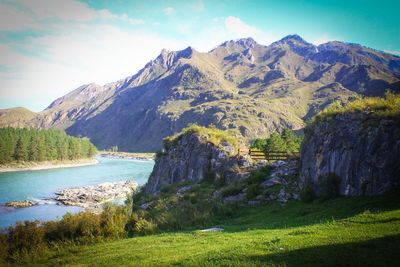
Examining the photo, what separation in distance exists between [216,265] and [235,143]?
96.7 feet

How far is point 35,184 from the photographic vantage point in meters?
84.6

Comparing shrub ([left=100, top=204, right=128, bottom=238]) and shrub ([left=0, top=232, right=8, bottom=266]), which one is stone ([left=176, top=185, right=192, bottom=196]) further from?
shrub ([left=0, top=232, right=8, bottom=266])

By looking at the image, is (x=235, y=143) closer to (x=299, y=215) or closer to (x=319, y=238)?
(x=299, y=215)

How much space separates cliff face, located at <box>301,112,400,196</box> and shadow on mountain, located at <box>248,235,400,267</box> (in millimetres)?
6777

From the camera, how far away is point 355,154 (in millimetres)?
18984

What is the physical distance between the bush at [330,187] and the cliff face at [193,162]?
505 inches

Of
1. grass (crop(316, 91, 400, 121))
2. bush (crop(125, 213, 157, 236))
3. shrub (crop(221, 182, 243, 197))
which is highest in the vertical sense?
grass (crop(316, 91, 400, 121))

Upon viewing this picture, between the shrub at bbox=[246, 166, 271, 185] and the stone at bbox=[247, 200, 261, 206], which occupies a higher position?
the shrub at bbox=[246, 166, 271, 185]

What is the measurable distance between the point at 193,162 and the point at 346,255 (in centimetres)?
3197

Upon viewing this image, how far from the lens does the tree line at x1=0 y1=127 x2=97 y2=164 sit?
4707 inches

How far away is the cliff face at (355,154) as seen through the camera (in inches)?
660

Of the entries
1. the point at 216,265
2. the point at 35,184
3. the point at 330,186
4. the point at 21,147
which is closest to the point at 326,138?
the point at 330,186

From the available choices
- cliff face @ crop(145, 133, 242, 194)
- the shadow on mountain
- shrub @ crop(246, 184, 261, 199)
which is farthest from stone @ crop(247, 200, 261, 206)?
the shadow on mountain

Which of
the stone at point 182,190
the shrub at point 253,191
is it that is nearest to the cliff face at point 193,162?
the stone at point 182,190
